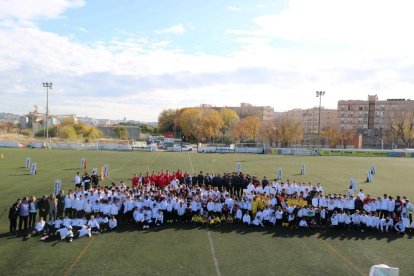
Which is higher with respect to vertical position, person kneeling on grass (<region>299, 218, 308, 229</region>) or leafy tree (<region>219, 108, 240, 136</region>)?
leafy tree (<region>219, 108, 240, 136</region>)

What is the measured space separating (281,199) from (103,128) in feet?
329

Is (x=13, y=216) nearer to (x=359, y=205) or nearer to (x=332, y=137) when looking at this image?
(x=359, y=205)

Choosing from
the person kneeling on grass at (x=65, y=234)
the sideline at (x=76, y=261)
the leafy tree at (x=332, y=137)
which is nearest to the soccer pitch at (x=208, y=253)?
the sideline at (x=76, y=261)

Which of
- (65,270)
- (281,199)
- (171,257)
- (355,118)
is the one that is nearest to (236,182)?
(281,199)

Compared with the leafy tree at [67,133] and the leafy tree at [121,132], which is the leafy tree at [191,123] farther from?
the leafy tree at [67,133]

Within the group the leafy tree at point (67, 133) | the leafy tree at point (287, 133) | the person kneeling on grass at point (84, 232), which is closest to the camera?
the person kneeling on grass at point (84, 232)

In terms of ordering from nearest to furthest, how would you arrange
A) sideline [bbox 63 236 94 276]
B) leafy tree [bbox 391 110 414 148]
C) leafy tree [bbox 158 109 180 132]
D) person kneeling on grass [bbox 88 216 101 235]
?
sideline [bbox 63 236 94 276] < person kneeling on grass [bbox 88 216 101 235] < leafy tree [bbox 391 110 414 148] < leafy tree [bbox 158 109 180 132]

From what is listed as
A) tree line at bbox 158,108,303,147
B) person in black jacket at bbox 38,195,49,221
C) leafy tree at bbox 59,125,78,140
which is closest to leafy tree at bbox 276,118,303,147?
tree line at bbox 158,108,303,147

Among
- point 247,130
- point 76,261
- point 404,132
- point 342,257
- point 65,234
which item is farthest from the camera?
point 404,132

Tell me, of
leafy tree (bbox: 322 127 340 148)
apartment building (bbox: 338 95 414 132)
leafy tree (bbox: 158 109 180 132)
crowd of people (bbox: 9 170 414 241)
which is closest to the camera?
crowd of people (bbox: 9 170 414 241)

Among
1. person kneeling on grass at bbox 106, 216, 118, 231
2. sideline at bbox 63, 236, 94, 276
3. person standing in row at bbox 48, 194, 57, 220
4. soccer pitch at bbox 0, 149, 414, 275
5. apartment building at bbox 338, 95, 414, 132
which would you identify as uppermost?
apartment building at bbox 338, 95, 414, 132

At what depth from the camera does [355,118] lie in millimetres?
118750

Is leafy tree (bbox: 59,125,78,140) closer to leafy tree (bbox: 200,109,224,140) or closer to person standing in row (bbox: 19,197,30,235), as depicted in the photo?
leafy tree (bbox: 200,109,224,140)

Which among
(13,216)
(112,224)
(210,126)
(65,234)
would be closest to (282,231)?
(112,224)
